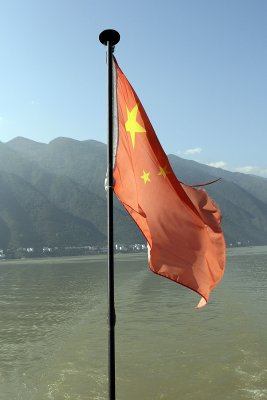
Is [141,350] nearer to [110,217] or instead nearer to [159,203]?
[159,203]

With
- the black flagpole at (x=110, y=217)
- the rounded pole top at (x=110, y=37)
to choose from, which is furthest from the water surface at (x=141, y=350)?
the rounded pole top at (x=110, y=37)

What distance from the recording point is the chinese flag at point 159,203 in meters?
7.79

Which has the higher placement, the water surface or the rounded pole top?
the rounded pole top

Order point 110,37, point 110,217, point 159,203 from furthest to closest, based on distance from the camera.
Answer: point 159,203, point 110,37, point 110,217

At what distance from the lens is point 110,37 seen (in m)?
7.50

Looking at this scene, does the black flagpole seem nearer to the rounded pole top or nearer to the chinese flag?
the rounded pole top

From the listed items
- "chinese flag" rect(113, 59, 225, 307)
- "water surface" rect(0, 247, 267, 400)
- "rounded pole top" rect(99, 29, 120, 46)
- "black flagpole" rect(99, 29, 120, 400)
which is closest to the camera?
"black flagpole" rect(99, 29, 120, 400)

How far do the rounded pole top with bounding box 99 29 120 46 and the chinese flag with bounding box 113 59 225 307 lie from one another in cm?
40

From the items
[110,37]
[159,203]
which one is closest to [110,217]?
[159,203]

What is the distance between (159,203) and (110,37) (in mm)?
3086

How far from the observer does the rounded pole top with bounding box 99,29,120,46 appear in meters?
7.44

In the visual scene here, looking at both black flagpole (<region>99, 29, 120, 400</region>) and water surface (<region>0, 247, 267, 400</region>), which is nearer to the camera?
black flagpole (<region>99, 29, 120, 400</region>)

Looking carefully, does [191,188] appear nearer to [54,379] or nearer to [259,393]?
[259,393]

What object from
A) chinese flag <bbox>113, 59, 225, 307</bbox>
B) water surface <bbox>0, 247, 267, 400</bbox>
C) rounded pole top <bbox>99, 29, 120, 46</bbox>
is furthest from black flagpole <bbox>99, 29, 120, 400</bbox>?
water surface <bbox>0, 247, 267, 400</bbox>
